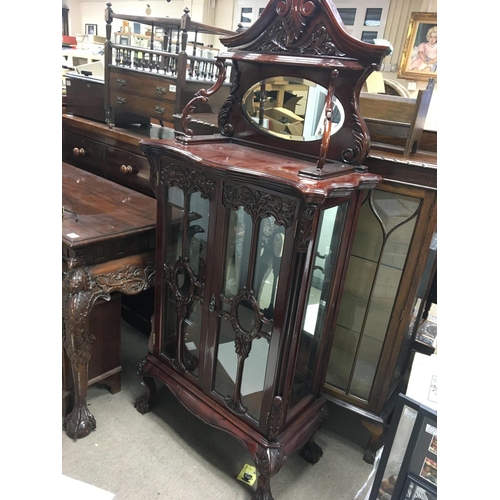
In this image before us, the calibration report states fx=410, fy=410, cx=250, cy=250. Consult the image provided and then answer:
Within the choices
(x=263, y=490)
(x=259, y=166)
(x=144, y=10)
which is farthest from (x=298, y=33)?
(x=144, y=10)

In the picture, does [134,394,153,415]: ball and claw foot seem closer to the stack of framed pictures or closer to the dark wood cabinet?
the dark wood cabinet

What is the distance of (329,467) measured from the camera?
1.51 metres

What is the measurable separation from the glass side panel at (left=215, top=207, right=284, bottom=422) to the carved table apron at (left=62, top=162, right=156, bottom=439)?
0.43 m

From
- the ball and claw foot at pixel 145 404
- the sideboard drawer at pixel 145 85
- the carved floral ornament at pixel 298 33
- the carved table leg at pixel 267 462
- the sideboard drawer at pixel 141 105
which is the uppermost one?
the carved floral ornament at pixel 298 33

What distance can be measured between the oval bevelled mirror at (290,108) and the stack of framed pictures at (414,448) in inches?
28.9

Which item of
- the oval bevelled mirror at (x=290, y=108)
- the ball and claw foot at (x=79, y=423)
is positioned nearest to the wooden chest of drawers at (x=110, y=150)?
the oval bevelled mirror at (x=290, y=108)

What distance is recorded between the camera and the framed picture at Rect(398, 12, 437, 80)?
131 inches

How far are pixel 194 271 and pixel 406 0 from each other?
3264 mm

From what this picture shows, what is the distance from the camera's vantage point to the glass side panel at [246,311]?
113 centimetres

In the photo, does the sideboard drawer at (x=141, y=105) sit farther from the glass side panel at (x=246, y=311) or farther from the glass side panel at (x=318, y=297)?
the glass side panel at (x=318, y=297)

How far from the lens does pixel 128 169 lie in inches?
73.0

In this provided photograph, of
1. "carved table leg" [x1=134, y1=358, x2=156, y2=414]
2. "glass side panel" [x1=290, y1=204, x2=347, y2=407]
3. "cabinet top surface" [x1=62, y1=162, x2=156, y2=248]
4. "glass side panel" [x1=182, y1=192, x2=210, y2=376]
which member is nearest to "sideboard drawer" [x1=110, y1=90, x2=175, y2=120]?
"cabinet top surface" [x1=62, y1=162, x2=156, y2=248]

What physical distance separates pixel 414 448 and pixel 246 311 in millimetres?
552

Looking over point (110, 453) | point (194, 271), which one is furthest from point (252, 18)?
point (110, 453)
